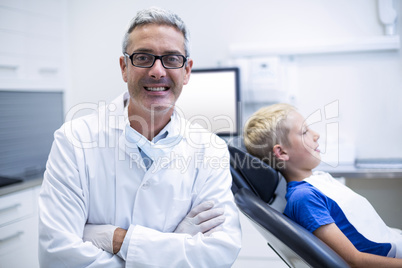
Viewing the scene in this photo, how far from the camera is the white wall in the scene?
2289mm

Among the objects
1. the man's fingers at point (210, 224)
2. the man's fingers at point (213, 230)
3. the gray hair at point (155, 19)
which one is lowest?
the man's fingers at point (213, 230)

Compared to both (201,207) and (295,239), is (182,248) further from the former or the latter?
(295,239)

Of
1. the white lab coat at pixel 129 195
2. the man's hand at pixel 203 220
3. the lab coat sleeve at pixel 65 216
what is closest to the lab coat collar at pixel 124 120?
the white lab coat at pixel 129 195

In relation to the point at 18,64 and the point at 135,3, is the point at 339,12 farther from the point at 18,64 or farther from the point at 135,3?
the point at 18,64

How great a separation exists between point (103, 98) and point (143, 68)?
1.64 metres

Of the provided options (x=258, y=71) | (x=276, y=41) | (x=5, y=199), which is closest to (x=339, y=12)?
(x=276, y=41)

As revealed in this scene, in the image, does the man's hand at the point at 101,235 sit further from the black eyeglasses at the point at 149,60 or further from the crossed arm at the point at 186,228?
the black eyeglasses at the point at 149,60

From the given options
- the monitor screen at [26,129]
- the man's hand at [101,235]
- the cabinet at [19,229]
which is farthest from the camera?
the monitor screen at [26,129]

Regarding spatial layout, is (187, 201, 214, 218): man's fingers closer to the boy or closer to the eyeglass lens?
the boy

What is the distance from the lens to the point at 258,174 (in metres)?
1.26

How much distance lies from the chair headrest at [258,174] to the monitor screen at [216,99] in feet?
3.31

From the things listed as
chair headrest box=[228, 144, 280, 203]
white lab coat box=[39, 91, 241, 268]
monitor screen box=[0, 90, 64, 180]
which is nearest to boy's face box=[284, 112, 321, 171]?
chair headrest box=[228, 144, 280, 203]

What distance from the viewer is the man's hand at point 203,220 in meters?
1.11

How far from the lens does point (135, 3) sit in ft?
8.48
